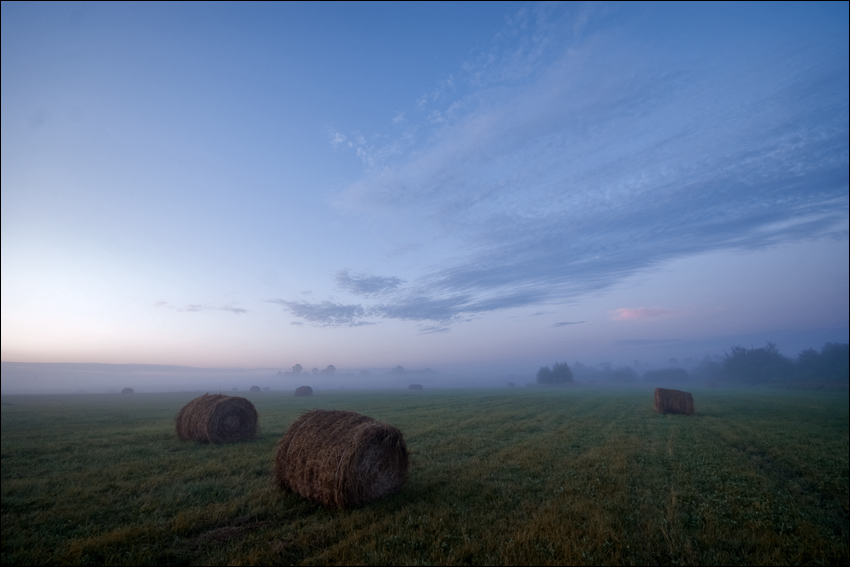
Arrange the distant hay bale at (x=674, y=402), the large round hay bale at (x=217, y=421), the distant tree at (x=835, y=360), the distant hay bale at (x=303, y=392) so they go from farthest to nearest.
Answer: the distant tree at (x=835, y=360), the distant hay bale at (x=303, y=392), the distant hay bale at (x=674, y=402), the large round hay bale at (x=217, y=421)

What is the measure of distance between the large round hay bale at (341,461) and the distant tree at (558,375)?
131 metres

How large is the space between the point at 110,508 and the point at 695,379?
183722mm

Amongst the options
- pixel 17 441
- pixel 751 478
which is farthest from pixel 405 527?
pixel 17 441

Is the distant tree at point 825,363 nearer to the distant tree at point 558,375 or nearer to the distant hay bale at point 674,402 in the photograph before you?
the distant tree at point 558,375

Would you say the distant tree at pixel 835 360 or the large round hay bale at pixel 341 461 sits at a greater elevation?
the large round hay bale at pixel 341 461

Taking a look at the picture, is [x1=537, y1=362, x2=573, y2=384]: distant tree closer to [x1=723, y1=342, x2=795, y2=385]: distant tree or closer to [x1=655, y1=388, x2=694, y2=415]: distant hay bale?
[x1=723, y1=342, x2=795, y2=385]: distant tree

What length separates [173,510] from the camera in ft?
24.7

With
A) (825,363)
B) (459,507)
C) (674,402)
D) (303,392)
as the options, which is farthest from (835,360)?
(459,507)

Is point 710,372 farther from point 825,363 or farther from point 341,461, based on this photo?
point 341,461

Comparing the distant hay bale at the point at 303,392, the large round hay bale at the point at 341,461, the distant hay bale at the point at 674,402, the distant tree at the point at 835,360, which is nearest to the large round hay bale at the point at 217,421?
the large round hay bale at the point at 341,461

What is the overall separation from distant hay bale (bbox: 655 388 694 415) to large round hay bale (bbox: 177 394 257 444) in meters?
26.2

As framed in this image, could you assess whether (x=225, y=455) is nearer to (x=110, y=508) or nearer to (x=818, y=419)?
(x=110, y=508)

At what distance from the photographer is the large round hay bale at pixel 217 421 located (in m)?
14.6

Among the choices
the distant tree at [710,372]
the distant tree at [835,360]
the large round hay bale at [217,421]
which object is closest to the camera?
the large round hay bale at [217,421]
